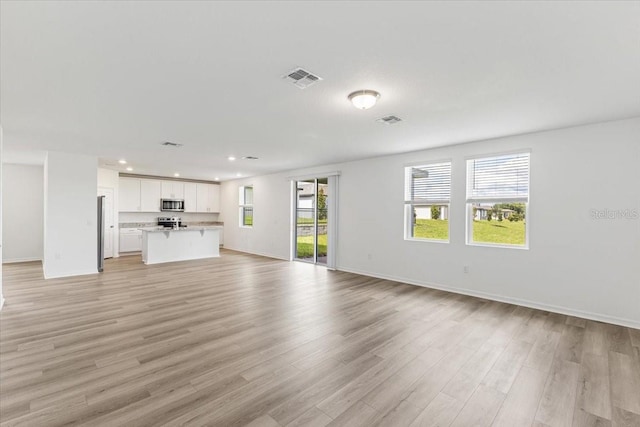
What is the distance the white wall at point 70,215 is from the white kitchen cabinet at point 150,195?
3393 millimetres

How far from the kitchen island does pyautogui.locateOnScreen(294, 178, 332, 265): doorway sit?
112 inches

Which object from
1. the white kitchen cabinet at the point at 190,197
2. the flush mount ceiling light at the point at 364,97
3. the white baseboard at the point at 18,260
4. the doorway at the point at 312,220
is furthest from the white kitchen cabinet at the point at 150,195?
the flush mount ceiling light at the point at 364,97

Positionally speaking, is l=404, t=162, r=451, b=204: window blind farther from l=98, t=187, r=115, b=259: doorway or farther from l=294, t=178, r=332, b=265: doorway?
l=98, t=187, r=115, b=259: doorway

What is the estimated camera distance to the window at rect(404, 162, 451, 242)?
17.7 ft

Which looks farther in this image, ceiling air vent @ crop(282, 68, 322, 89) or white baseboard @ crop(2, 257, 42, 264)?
white baseboard @ crop(2, 257, 42, 264)

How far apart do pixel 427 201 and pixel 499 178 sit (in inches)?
50.0

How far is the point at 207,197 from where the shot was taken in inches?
440

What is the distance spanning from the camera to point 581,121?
Result: 3766mm

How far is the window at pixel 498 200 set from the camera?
4.50 metres

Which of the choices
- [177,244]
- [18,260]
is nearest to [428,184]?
[177,244]

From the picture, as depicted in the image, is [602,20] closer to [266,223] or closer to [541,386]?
[541,386]

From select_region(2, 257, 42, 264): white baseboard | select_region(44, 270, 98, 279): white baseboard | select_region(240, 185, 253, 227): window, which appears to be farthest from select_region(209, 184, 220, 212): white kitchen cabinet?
select_region(44, 270, 98, 279): white baseboard

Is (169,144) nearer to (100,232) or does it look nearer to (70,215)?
(70,215)

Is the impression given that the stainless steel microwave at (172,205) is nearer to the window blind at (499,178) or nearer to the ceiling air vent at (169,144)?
the ceiling air vent at (169,144)
